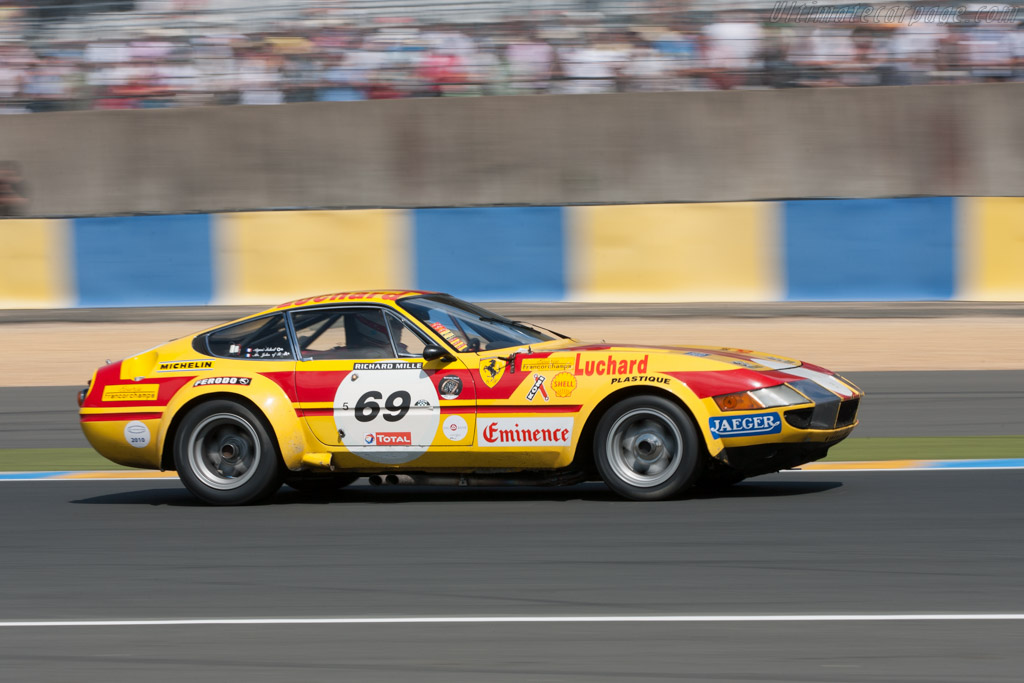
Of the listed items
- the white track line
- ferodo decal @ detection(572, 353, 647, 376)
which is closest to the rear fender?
ferodo decal @ detection(572, 353, 647, 376)

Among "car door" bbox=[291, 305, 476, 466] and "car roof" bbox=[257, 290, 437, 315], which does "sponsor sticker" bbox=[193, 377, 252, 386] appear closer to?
"car door" bbox=[291, 305, 476, 466]

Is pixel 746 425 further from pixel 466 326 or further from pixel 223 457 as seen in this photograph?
pixel 223 457

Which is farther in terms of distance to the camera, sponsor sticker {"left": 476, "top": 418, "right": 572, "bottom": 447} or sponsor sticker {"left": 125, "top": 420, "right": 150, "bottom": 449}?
sponsor sticker {"left": 125, "top": 420, "right": 150, "bottom": 449}

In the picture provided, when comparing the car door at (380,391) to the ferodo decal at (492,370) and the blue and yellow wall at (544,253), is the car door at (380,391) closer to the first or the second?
the ferodo decal at (492,370)

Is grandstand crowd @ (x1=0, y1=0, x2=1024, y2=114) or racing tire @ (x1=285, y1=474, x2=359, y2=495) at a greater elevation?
grandstand crowd @ (x1=0, y1=0, x2=1024, y2=114)

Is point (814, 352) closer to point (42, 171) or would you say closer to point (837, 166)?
point (837, 166)

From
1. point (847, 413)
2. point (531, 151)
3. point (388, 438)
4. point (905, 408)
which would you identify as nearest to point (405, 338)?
point (388, 438)

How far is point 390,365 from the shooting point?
7.56 meters

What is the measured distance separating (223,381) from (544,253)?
12068 millimetres

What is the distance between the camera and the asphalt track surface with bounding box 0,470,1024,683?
446 cm

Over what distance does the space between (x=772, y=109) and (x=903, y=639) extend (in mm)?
17362

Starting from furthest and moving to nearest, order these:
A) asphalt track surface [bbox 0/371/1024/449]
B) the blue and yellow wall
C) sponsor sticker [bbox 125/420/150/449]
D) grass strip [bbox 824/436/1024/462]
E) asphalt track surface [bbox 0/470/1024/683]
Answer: the blue and yellow wall → asphalt track surface [bbox 0/371/1024/449] → grass strip [bbox 824/436/1024/462] → sponsor sticker [bbox 125/420/150/449] → asphalt track surface [bbox 0/470/1024/683]

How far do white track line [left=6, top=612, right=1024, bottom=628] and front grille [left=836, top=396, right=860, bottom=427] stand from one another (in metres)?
2.56

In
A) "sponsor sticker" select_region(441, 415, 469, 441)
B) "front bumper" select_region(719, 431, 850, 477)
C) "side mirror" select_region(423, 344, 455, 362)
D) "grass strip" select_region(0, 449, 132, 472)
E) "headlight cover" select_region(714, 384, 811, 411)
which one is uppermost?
"side mirror" select_region(423, 344, 455, 362)
